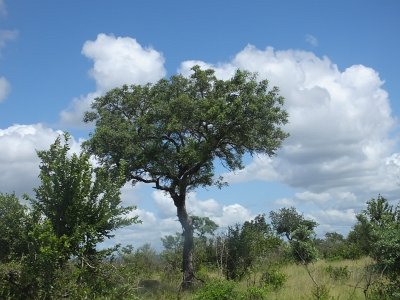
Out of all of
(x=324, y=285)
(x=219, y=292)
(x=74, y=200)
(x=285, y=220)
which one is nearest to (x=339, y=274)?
(x=324, y=285)

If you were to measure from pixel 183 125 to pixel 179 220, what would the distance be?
5435mm

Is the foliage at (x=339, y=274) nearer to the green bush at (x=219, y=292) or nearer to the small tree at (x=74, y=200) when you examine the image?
the green bush at (x=219, y=292)

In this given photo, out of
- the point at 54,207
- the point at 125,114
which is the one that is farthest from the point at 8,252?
the point at 125,114

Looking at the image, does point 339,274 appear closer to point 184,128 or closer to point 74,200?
point 184,128

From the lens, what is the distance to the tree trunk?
2492 cm

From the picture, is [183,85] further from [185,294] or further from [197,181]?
[185,294]

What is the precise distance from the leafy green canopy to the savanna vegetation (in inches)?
2.2

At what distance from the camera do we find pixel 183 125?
24203 millimetres

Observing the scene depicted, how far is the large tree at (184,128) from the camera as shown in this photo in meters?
23.7

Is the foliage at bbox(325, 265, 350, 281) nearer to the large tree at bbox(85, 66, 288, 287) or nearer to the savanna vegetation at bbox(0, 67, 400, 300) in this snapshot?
→ the savanna vegetation at bbox(0, 67, 400, 300)

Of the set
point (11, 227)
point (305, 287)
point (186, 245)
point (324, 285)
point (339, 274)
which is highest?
point (11, 227)

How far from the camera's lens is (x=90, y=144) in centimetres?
2441

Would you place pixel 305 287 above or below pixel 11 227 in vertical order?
below

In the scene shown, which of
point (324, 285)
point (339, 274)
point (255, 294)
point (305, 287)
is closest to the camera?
point (255, 294)
